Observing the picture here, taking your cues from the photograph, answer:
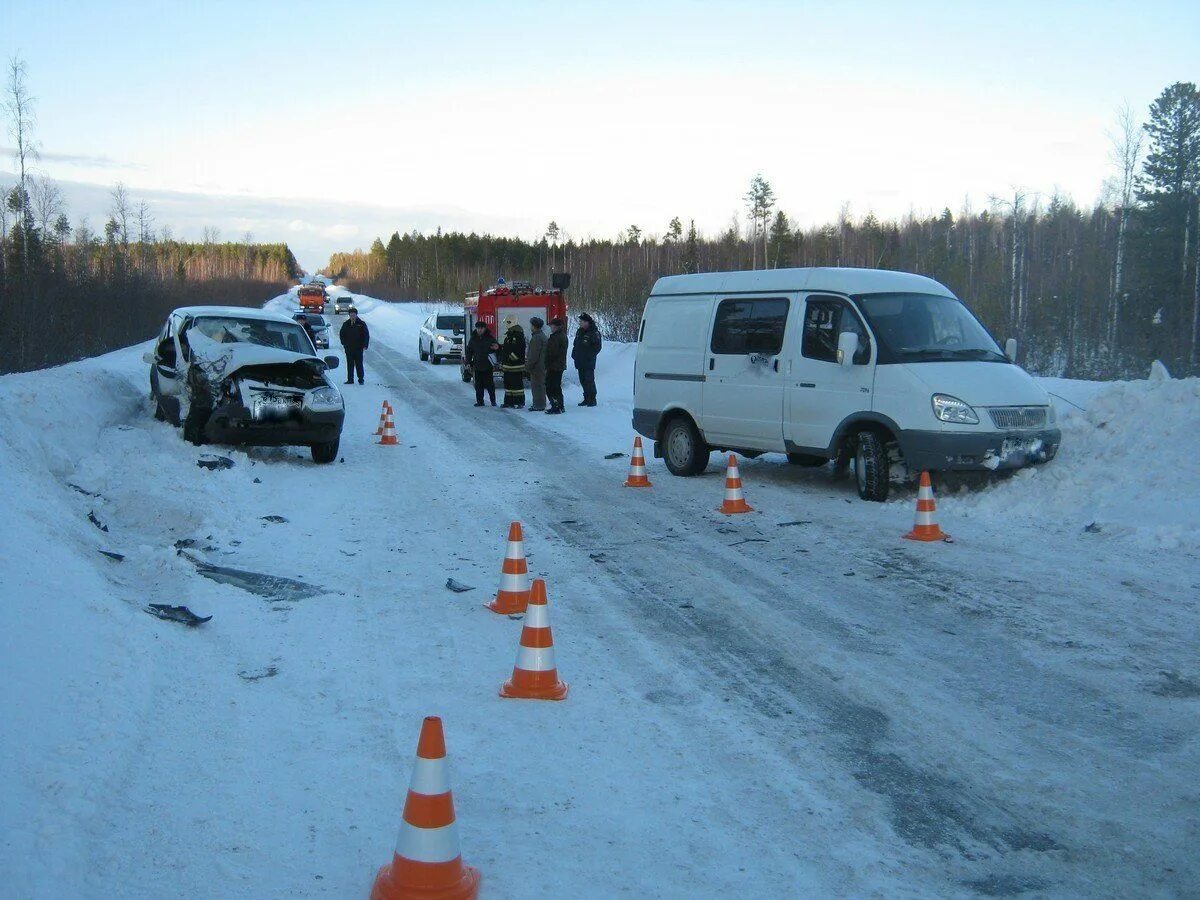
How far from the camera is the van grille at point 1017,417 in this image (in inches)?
395

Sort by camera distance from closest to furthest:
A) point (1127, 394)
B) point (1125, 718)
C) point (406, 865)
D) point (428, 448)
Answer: point (406, 865), point (1125, 718), point (1127, 394), point (428, 448)

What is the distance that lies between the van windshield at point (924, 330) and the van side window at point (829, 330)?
16 cm

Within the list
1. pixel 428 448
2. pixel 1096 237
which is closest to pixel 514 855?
pixel 428 448

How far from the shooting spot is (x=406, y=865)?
3.22 meters

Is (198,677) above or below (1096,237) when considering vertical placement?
below

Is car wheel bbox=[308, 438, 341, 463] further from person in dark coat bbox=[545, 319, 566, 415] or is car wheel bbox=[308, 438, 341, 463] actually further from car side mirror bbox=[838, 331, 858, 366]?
person in dark coat bbox=[545, 319, 566, 415]

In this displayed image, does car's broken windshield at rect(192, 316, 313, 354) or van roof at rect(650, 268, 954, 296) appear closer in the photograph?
van roof at rect(650, 268, 954, 296)

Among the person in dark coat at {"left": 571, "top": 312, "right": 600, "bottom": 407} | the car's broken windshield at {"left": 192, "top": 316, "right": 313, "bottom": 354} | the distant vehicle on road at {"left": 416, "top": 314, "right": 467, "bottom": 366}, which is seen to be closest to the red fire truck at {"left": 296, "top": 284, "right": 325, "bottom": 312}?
the distant vehicle on road at {"left": 416, "top": 314, "right": 467, "bottom": 366}

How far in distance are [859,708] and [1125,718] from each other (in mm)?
1273

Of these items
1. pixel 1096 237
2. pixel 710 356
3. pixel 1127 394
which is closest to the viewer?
pixel 1127 394

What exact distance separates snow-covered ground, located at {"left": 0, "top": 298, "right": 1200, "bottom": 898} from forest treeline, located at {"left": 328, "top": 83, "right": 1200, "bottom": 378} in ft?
77.1

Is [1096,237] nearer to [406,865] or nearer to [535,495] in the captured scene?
[535,495]

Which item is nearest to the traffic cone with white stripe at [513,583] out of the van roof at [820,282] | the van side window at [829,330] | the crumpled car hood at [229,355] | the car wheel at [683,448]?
the van side window at [829,330]

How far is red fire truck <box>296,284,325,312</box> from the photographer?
77312 mm
